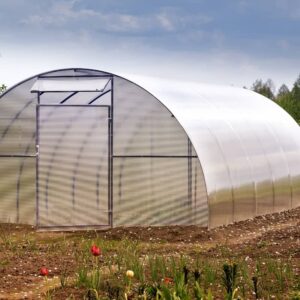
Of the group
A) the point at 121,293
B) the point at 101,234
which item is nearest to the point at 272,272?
the point at 121,293

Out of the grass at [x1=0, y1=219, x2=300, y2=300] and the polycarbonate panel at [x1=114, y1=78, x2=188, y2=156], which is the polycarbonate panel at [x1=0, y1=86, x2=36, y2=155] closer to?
the polycarbonate panel at [x1=114, y1=78, x2=188, y2=156]

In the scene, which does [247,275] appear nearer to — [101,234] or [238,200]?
[101,234]

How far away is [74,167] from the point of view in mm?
16141

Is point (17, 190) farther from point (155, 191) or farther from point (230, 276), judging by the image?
point (230, 276)

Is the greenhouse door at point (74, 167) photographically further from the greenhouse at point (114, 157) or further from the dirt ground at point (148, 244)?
the dirt ground at point (148, 244)

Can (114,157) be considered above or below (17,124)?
below

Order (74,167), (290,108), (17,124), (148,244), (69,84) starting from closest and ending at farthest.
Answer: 1. (148,244)
2. (74,167)
3. (69,84)
4. (17,124)
5. (290,108)

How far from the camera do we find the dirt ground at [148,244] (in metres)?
9.62

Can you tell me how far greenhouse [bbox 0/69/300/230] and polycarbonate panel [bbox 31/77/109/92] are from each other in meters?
0.02

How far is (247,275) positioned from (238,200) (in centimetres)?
776

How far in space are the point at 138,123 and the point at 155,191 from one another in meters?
1.38

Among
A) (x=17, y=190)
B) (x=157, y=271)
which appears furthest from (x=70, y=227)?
(x=157, y=271)

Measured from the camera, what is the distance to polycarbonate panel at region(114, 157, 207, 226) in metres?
15.4

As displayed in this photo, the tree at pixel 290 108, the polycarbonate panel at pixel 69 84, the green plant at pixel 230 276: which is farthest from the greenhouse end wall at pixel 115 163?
the tree at pixel 290 108
